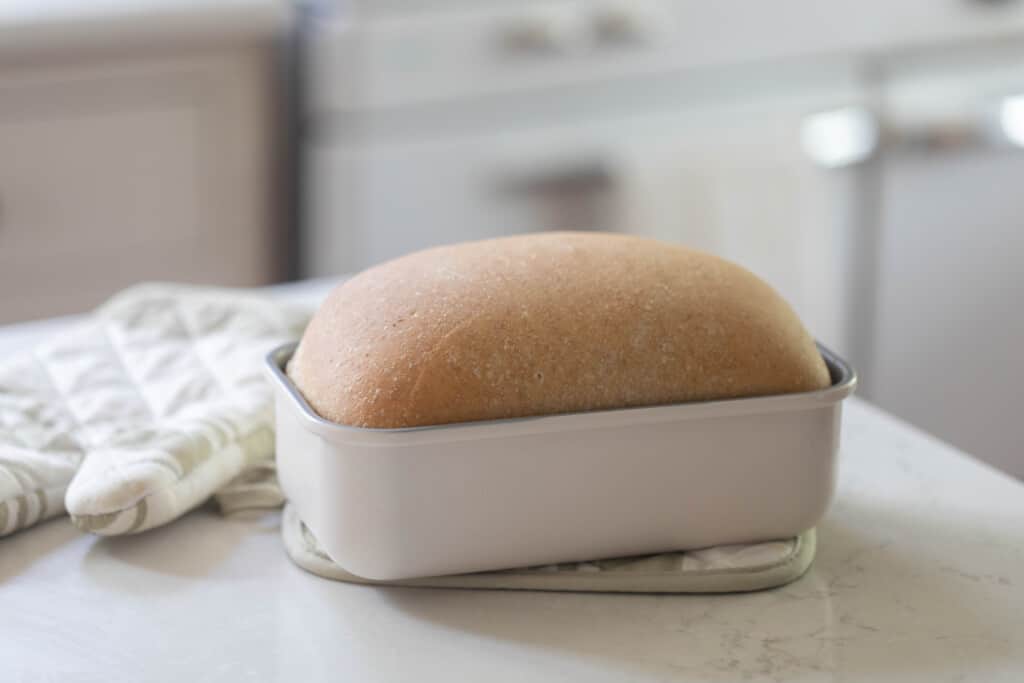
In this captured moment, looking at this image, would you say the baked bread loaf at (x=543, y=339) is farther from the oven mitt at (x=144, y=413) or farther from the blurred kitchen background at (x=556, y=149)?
the blurred kitchen background at (x=556, y=149)

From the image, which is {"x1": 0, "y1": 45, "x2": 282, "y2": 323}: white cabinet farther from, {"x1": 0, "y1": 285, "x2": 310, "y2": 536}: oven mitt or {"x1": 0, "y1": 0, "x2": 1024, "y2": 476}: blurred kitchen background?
{"x1": 0, "y1": 285, "x2": 310, "y2": 536}: oven mitt

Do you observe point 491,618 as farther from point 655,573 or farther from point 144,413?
point 144,413

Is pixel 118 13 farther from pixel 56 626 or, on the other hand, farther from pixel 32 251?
pixel 56 626

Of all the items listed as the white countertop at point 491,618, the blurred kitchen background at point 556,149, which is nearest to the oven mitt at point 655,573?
the white countertop at point 491,618

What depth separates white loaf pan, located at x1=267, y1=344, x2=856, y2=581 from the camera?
48 centimetres

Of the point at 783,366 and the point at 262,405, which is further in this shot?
the point at 262,405

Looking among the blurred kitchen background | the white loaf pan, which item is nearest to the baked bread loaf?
the white loaf pan

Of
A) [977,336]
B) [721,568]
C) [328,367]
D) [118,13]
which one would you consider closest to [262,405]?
[328,367]

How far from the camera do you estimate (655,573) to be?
52 centimetres

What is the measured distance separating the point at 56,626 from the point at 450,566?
164mm

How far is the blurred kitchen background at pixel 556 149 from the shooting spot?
1.57 metres

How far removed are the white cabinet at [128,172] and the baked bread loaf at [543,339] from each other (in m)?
1.14

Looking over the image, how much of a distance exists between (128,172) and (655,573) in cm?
128

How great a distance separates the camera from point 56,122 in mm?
1548
